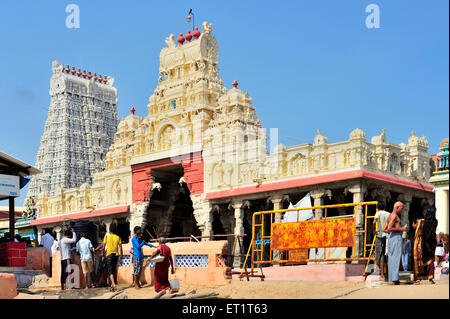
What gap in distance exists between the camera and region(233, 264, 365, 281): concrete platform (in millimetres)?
14641

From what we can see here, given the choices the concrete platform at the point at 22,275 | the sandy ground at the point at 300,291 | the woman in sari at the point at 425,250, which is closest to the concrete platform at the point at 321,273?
the sandy ground at the point at 300,291

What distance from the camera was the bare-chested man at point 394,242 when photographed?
1170 cm

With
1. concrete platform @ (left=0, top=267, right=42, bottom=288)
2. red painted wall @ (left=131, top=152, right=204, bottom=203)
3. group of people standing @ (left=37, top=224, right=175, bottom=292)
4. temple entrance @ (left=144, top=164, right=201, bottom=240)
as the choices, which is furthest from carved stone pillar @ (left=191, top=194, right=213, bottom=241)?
group of people standing @ (left=37, top=224, right=175, bottom=292)

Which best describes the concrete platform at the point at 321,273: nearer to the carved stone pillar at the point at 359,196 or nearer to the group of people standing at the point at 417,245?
the group of people standing at the point at 417,245

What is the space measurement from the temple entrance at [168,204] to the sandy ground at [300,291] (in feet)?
54.7

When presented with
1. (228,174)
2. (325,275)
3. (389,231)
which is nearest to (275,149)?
(228,174)

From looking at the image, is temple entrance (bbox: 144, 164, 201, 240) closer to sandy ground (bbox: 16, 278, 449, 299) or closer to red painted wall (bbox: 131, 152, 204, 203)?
red painted wall (bbox: 131, 152, 204, 203)

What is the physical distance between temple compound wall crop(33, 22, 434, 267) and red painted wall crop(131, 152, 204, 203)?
0.05 meters

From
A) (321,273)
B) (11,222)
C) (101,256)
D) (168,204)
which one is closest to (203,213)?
(168,204)

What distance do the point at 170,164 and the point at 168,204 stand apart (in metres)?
3.40

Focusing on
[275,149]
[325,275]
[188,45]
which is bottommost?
[325,275]

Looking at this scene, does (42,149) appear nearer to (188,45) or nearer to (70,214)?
(70,214)
